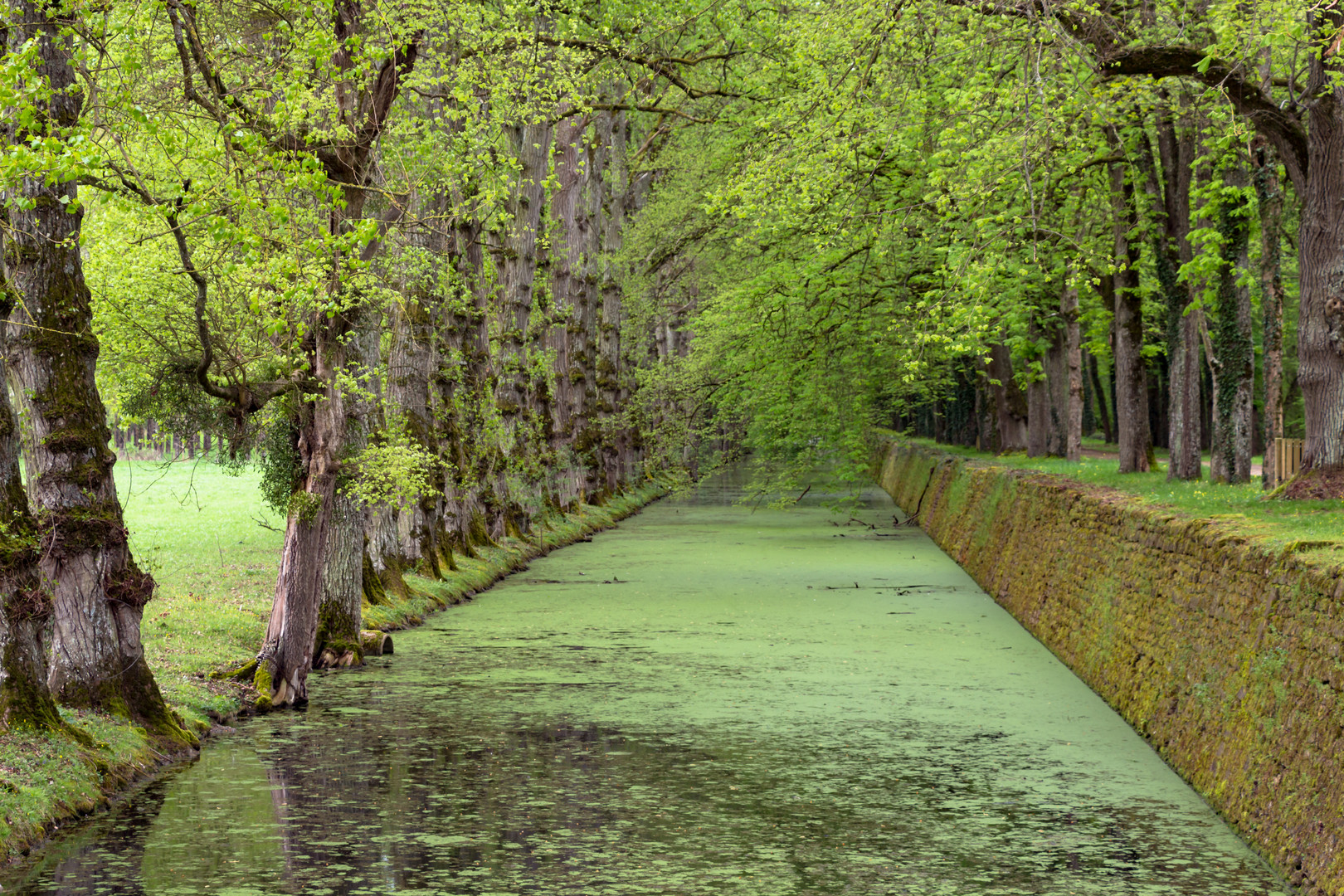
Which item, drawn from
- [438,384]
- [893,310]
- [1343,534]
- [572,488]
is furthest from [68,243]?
[572,488]

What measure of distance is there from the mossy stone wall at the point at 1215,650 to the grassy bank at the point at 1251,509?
189mm

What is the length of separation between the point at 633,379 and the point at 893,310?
17.1 meters

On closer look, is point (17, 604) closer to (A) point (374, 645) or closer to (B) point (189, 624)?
(B) point (189, 624)

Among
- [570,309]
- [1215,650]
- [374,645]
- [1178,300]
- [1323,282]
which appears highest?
[570,309]

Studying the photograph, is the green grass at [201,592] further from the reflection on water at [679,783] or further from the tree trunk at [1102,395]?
the tree trunk at [1102,395]

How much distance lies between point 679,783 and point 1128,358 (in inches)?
701

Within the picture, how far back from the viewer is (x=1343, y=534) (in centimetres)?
1048

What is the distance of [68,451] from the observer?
10844 millimetres

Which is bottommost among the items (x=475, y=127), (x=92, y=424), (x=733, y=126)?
(x=92, y=424)

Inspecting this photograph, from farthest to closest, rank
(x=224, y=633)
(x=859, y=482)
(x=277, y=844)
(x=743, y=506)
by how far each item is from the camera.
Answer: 1. (x=743, y=506)
2. (x=859, y=482)
3. (x=224, y=633)
4. (x=277, y=844)

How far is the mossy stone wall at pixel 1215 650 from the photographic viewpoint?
823cm

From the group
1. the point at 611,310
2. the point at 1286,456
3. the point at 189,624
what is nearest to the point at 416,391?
the point at 189,624

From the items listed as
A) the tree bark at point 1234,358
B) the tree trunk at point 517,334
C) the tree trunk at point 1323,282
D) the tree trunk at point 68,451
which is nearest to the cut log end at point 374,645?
the tree trunk at point 68,451

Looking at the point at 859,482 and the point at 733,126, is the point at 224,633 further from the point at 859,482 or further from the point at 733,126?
the point at 859,482
